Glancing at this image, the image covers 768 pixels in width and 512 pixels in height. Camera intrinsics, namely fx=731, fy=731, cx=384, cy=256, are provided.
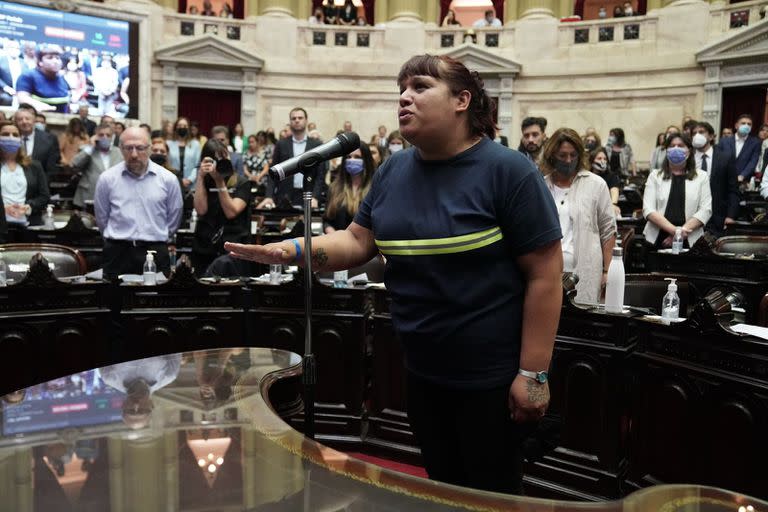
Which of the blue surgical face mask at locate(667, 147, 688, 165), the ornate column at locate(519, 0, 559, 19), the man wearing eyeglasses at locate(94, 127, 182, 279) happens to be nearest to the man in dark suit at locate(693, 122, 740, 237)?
the blue surgical face mask at locate(667, 147, 688, 165)

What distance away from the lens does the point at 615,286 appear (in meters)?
3.39

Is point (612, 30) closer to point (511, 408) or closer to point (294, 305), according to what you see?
point (294, 305)

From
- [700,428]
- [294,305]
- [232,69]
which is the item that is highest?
[232,69]

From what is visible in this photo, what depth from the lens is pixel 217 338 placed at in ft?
13.6

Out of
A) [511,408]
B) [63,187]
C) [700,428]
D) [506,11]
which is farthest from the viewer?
[506,11]

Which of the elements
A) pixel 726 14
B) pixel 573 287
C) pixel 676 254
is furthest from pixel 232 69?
pixel 573 287

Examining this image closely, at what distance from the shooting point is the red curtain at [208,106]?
18594mm

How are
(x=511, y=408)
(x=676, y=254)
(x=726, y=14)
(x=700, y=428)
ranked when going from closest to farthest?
(x=511, y=408), (x=700, y=428), (x=676, y=254), (x=726, y=14)

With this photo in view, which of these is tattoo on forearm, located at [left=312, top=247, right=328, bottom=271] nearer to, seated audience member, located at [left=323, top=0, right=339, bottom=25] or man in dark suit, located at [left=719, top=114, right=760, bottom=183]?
man in dark suit, located at [left=719, top=114, right=760, bottom=183]

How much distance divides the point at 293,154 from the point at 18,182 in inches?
107

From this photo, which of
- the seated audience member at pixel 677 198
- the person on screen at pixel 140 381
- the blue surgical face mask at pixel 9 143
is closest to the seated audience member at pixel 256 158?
the blue surgical face mask at pixel 9 143

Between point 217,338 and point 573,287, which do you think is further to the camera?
point 217,338

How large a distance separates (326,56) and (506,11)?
472cm

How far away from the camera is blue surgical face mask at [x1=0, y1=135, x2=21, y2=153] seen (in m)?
6.16
